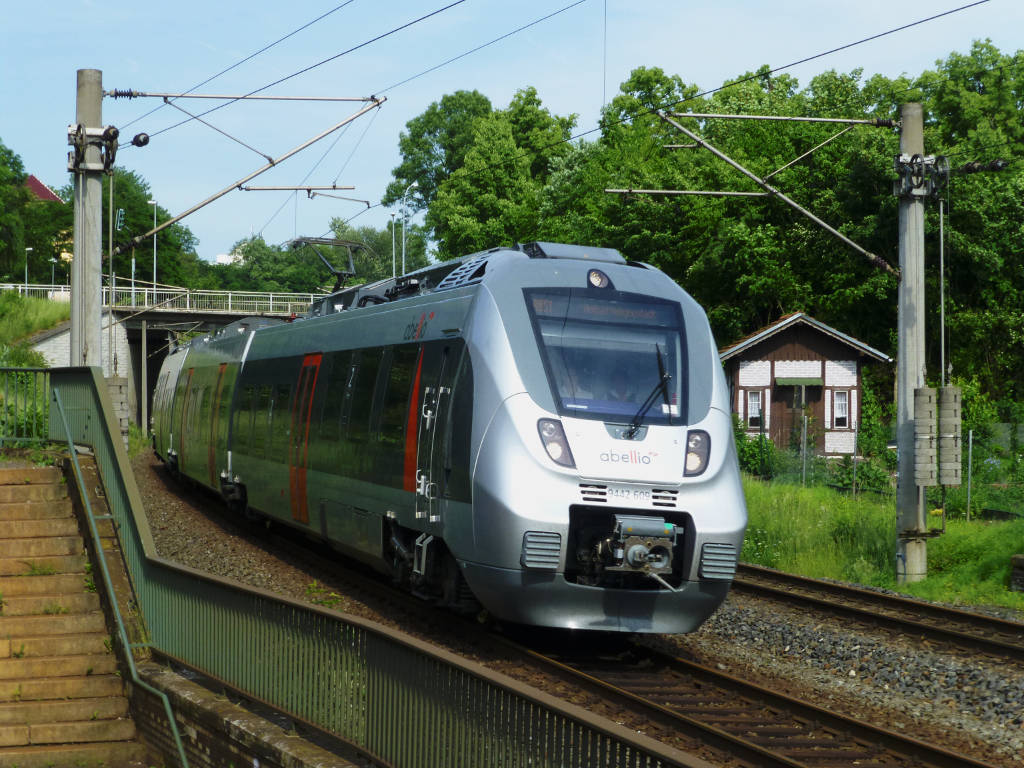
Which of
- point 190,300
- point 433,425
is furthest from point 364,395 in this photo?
point 190,300

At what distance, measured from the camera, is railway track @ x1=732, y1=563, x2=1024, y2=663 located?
1127 cm

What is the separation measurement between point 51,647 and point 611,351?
555 cm

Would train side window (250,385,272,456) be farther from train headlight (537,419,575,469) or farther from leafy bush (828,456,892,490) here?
leafy bush (828,456,892,490)

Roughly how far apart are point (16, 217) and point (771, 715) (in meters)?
85.6

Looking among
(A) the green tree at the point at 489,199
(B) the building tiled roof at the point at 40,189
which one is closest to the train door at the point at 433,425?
(A) the green tree at the point at 489,199

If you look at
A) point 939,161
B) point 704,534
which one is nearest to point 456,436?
point 704,534

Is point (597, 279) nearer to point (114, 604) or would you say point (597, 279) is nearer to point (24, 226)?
point (114, 604)

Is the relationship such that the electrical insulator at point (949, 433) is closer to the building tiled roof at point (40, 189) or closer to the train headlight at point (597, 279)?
the train headlight at point (597, 279)

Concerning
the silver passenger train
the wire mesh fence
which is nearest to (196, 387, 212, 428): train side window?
the silver passenger train

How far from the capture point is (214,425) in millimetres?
20703

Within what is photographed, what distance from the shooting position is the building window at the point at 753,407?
4000 cm

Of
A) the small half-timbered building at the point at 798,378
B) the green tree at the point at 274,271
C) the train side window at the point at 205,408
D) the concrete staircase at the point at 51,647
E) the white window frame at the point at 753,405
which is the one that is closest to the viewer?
the concrete staircase at the point at 51,647

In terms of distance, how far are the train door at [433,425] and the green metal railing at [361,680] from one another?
203cm

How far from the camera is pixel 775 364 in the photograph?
39.8 metres
